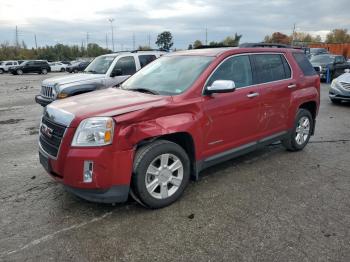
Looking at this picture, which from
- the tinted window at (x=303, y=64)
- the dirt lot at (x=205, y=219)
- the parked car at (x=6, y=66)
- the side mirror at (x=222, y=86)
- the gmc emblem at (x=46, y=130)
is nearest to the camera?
the dirt lot at (x=205, y=219)

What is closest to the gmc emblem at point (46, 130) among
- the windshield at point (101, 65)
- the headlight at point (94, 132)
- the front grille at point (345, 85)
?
the headlight at point (94, 132)

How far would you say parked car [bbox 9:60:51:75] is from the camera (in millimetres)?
39062

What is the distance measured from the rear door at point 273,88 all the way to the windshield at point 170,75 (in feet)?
3.31

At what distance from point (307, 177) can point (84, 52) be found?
89.5 m

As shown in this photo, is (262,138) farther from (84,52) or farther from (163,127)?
(84,52)

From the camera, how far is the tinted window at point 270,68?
16.6ft

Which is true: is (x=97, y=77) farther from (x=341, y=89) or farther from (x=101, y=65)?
(x=341, y=89)

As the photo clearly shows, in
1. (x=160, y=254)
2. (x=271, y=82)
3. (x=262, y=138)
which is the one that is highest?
(x=271, y=82)

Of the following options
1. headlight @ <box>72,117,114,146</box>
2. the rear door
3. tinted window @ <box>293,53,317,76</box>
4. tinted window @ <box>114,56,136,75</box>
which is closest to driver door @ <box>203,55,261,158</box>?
the rear door

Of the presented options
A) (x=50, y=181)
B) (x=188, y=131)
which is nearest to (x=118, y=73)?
(x=50, y=181)

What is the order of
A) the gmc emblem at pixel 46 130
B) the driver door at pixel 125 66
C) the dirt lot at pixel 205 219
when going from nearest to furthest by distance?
the dirt lot at pixel 205 219 < the gmc emblem at pixel 46 130 < the driver door at pixel 125 66

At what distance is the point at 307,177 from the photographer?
4.83 m

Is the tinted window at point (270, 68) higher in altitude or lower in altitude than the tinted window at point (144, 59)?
lower

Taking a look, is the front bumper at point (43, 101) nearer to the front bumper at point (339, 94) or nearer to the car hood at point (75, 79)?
the car hood at point (75, 79)
